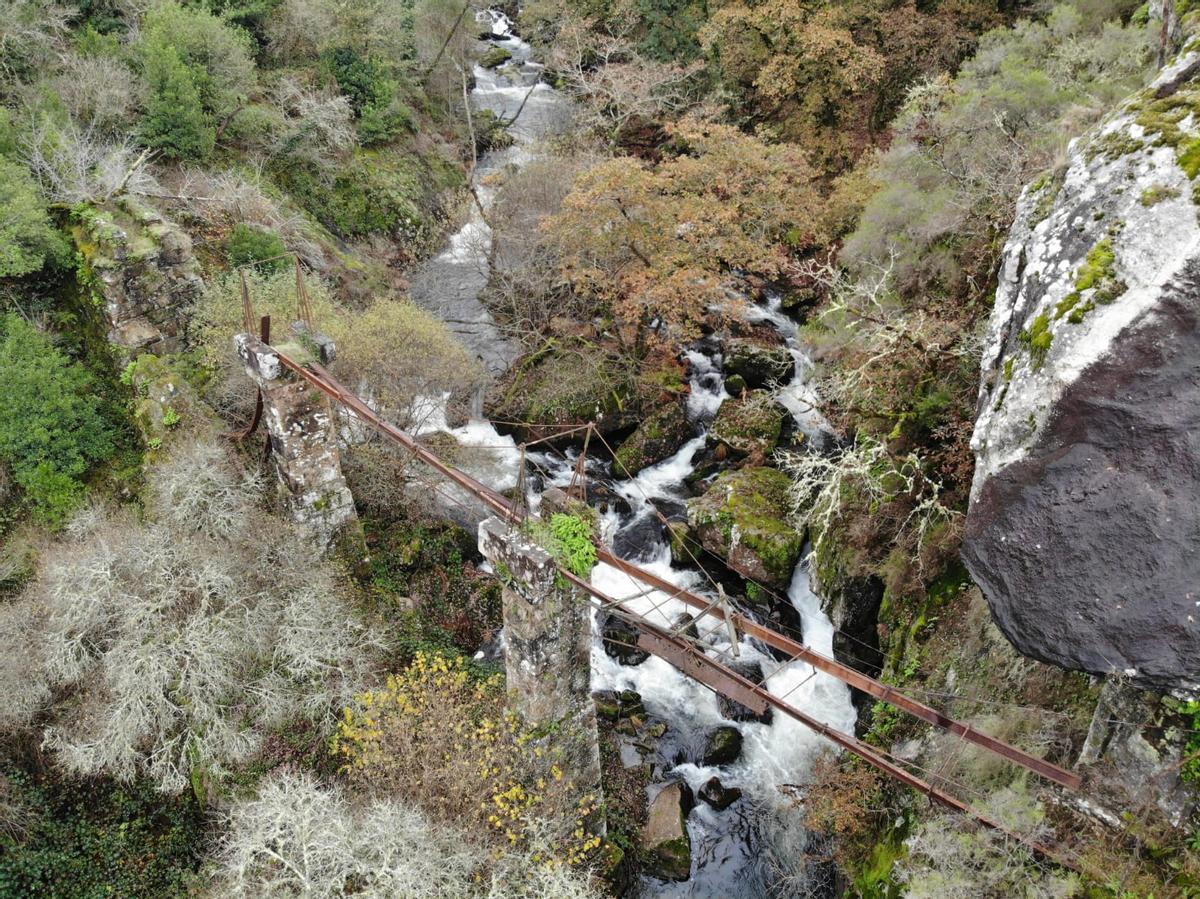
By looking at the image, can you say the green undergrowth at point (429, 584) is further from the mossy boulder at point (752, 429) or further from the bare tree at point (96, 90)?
the bare tree at point (96, 90)

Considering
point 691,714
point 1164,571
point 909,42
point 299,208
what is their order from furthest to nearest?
point 299,208
point 909,42
point 691,714
point 1164,571

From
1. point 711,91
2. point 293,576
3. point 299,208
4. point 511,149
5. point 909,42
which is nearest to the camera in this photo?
point 293,576

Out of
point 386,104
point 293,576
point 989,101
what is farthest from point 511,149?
point 293,576

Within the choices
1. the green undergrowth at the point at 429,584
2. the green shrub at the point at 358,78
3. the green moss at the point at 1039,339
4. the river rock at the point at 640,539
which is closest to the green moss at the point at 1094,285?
the green moss at the point at 1039,339

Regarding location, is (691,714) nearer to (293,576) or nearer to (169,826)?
(293,576)

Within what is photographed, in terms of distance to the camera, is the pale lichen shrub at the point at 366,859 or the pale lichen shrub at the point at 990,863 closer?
the pale lichen shrub at the point at 990,863

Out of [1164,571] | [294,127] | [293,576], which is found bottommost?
[293,576]

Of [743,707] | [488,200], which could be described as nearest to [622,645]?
[743,707]
